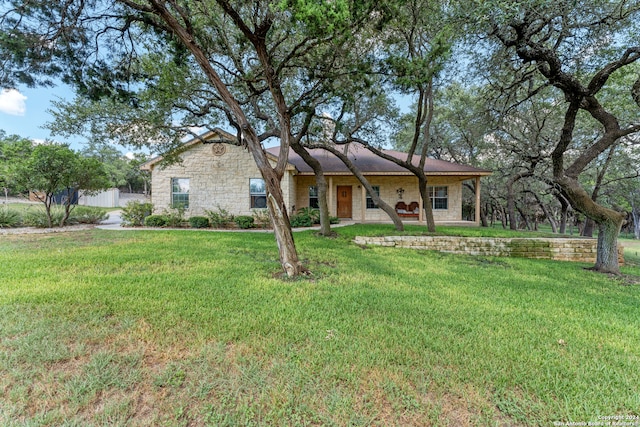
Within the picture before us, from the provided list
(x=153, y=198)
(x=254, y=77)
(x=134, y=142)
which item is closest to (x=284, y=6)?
(x=254, y=77)

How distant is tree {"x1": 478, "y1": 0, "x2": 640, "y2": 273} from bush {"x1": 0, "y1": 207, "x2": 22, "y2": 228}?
18.5 meters

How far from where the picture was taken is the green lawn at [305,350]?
1838mm

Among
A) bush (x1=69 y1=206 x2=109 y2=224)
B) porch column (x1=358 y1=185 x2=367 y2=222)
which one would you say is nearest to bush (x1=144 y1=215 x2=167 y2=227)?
bush (x1=69 y1=206 x2=109 y2=224)

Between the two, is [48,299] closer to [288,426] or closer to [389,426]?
[288,426]

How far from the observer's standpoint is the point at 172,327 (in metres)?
2.83

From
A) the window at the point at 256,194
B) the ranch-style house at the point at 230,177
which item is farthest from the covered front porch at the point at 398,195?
the window at the point at 256,194

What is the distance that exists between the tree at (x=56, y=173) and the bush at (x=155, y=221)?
272 centimetres

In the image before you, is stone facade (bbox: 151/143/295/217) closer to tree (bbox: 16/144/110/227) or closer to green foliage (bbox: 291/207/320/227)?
green foliage (bbox: 291/207/320/227)

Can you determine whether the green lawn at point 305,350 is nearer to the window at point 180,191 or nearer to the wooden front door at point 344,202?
the window at point 180,191

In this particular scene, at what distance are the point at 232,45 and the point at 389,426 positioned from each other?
9.43m

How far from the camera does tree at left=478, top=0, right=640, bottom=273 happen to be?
553 centimetres

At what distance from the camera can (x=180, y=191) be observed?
13.2m

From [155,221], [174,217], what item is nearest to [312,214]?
[174,217]

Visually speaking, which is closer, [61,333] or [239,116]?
[61,333]
